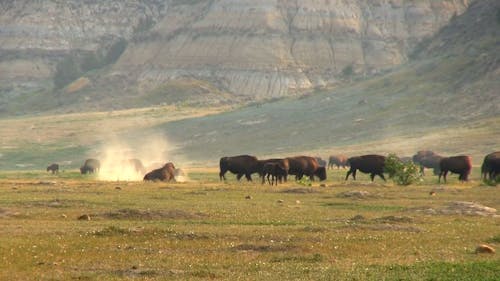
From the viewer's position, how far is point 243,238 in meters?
29.9

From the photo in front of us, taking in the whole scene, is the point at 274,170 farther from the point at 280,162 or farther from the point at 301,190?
the point at 301,190

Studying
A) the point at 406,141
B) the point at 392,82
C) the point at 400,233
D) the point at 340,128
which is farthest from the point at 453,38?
the point at 400,233

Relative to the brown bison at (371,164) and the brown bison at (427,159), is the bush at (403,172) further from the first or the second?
the brown bison at (427,159)

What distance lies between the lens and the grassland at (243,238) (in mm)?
23219

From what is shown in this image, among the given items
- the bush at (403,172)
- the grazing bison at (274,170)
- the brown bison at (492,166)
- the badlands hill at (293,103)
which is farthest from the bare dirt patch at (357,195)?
the badlands hill at (293,103)

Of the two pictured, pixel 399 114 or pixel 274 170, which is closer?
pixel 274 170

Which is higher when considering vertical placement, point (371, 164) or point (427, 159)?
point (427, 159)

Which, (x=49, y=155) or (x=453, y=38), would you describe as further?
(x=453, y=38)

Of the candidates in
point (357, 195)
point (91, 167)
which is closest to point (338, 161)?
point (91, 167)

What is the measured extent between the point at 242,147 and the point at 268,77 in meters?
58.8

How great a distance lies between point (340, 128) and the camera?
132 m

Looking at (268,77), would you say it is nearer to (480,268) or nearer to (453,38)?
(453,38)

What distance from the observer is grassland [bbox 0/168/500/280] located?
76.2 ft

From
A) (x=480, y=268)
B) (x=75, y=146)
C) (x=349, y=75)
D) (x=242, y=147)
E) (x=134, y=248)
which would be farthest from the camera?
(x=349, y=75)
